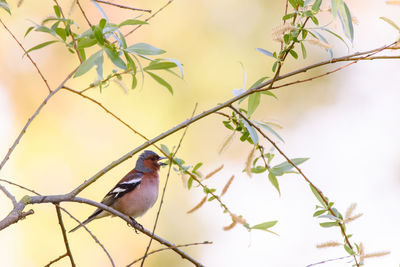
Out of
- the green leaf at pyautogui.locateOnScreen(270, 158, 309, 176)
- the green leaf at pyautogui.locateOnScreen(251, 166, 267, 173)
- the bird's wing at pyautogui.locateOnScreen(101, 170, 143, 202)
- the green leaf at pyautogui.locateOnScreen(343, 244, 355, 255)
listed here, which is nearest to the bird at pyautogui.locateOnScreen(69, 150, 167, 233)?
the bird's wing at pyautogui.locateOnScreen(101, 170, 143, 202)

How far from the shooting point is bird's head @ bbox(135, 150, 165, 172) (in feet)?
21.6

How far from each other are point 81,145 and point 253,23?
4.03m

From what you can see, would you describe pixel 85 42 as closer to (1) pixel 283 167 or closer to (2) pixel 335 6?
(2) pixel 335 6

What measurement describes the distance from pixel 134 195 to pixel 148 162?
2.70ft

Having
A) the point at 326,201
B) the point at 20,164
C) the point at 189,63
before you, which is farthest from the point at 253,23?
the point at 326,201

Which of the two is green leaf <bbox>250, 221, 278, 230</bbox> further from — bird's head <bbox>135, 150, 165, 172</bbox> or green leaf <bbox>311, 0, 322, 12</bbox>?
bird's head <bbox>135, 150, 165, 172</bbox>

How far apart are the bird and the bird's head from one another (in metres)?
0.02

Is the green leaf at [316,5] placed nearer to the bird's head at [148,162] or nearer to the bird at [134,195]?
the bird at [134,195]

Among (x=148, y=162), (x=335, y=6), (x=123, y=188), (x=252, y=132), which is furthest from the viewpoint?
(x=148, y=162)

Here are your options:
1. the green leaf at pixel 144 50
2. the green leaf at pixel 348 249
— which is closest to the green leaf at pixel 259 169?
the green leaf at pixel 348 249

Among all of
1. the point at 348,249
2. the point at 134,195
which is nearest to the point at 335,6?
the point at 348,249

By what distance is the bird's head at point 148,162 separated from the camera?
6591 mm

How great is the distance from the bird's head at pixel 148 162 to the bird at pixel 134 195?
0.06 feet

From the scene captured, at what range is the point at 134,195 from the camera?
5.92 meters
